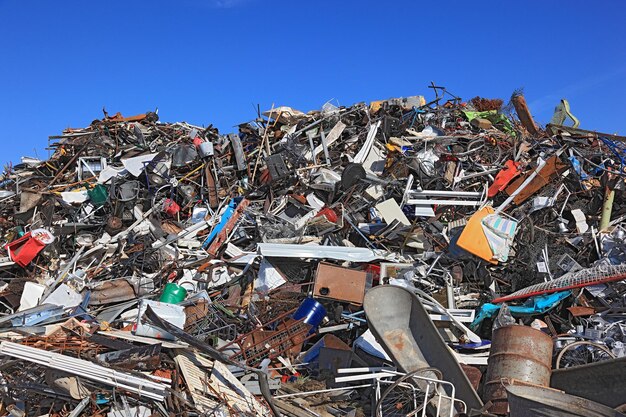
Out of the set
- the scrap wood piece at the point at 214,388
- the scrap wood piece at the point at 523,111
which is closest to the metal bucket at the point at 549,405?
the scrap wood piece at the point at 214,388

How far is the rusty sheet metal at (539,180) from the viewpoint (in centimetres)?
899

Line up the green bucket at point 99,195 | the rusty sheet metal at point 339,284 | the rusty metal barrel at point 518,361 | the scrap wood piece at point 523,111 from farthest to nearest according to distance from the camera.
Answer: the scrap wood piece at point 523,111, the green bucket at point 99,195, the rusty sheet metal at point 339,284, the rusty metal barrel at point 518,361

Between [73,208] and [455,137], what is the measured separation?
7096mm

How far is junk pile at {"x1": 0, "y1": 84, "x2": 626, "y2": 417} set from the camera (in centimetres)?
564

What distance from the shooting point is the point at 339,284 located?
739 cm

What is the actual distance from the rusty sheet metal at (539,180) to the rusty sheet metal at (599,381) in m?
3.93

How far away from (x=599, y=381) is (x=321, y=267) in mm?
3540

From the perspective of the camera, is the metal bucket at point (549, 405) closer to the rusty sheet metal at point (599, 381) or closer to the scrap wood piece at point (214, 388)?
the rusty sheet metal at point (599, 381)

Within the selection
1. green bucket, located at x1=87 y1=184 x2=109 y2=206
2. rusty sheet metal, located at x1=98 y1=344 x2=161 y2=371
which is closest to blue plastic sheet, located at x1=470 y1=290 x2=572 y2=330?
rusty sheet metal, located at x1=98 y1=344 x2=161 y2=371

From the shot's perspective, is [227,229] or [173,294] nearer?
[173,294]

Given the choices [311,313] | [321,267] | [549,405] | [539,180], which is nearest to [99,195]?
[321,267]

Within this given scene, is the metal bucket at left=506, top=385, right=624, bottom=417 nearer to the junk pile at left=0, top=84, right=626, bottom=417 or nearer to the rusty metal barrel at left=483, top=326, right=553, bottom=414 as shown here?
the junk pile at left=0, top=84, right=626, bottom=417

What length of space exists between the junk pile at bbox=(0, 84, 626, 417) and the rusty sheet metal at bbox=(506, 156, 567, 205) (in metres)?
0.03

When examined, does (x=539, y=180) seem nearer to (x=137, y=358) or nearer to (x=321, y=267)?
(x=321, y=267)
